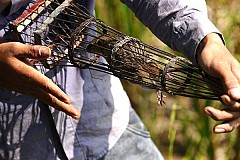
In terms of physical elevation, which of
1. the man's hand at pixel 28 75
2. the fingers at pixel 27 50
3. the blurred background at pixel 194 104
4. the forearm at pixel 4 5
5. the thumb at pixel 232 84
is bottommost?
the blurred background at pixel 194 104

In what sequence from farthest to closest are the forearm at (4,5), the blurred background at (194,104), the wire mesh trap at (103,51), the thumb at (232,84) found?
the blurred background at (194,104) → the forearm at (4,5) → the wire mesh trap at (103,51) → the thumb at (232,84)

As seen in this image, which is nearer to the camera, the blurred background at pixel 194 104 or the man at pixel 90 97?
the man at pixel 90 97

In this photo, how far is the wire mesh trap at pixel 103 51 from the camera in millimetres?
1236

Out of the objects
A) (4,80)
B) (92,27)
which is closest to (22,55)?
(4,80)

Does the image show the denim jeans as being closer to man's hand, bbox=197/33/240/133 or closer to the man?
the man

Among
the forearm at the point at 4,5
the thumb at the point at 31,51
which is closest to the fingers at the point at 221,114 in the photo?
the thumb at the point at 31,51

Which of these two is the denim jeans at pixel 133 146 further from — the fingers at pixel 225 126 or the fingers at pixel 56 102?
the fingers at pixel 225 126

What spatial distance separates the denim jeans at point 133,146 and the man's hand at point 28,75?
351 mm

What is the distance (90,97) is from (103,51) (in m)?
0.29

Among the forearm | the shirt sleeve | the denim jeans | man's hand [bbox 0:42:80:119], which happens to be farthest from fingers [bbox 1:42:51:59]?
the denim jeans

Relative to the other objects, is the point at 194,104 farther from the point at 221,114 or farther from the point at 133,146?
the point at 221,114

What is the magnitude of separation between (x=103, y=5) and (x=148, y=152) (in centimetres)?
70

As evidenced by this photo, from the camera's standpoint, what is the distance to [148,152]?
1702mm

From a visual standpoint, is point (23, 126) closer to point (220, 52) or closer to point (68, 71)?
point (68, 71)
